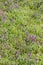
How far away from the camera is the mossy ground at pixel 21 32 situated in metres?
11.0

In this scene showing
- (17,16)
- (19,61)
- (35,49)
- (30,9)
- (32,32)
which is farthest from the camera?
(30,9)

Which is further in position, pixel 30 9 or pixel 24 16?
pixel 30 9

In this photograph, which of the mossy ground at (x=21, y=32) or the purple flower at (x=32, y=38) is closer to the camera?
the mossy ground at (x=21, y=32)

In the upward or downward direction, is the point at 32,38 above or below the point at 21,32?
below

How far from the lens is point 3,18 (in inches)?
527

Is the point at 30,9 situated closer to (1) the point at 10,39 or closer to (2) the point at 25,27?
(2) the point at 25,27

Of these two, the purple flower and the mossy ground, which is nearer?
the mossy ground

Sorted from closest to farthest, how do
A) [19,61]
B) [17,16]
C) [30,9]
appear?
[19,61], [17,16], [30,9]

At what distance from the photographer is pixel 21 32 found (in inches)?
500

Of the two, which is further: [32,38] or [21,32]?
[21,32]

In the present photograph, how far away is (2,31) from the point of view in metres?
12.2

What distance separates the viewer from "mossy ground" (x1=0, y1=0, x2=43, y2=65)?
11.0 m

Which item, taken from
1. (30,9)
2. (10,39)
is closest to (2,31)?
(10,39)

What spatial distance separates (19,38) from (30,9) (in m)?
4.02
